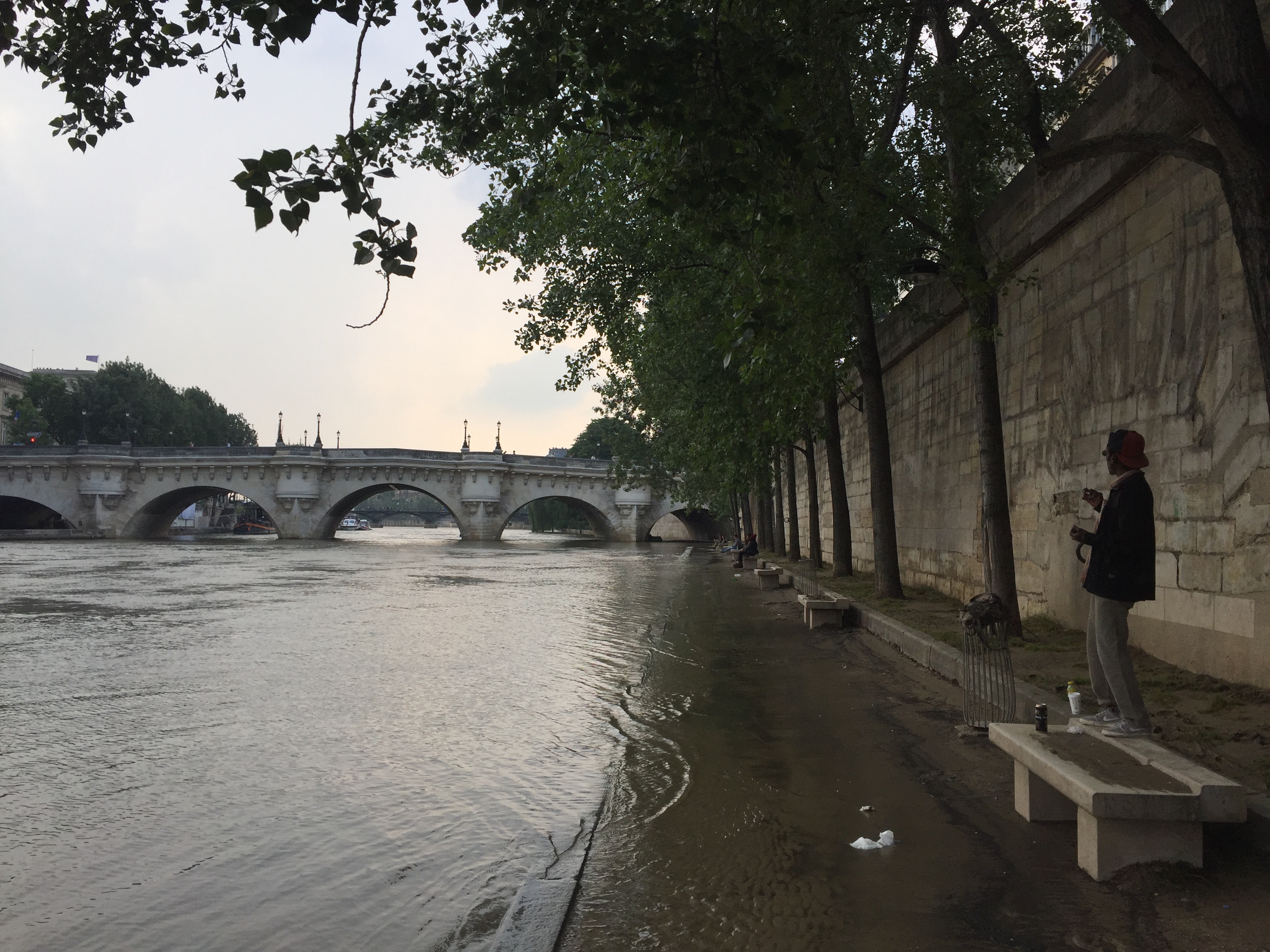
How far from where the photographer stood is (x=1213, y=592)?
6652mm

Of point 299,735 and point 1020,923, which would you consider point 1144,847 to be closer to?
point 1020,923

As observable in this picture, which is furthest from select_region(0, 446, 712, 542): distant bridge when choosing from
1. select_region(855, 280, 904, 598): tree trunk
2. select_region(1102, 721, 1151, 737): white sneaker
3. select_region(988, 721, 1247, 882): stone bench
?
select_region(988, 721, 1247, 882): stone bench

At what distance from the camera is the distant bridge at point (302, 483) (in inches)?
2267

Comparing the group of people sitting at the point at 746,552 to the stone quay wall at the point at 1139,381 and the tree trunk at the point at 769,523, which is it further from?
the stone quay wall at the point at 1139,381

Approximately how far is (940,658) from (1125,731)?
12.5 feet

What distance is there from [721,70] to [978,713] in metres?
4.08

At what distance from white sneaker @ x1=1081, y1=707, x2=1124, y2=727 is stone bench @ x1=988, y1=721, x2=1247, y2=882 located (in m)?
0.38

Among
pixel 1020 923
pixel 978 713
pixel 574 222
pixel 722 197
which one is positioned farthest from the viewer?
pixel 574 222

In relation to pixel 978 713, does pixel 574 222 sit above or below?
above

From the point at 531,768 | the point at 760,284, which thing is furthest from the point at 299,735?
the point at 760,284

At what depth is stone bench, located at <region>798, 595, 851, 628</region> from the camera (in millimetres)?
12266

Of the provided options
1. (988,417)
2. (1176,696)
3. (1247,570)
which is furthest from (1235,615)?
(988,417)

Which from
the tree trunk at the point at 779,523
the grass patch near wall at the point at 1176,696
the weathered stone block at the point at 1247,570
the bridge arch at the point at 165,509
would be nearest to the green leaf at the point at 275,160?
the grass patch near wall at the point at 1176,696

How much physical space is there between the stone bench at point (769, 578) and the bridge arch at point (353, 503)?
39.9 metres
